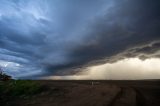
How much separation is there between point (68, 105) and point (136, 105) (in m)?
8.73

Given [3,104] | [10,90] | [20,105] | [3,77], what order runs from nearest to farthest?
[20,105] < [3,104] < [10,90] < [3,77]

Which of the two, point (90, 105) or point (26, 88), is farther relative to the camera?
point (26, 88)

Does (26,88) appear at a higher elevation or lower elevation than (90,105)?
higher

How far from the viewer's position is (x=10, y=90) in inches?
1764

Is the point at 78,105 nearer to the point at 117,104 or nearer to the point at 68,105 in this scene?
the point at 68,105

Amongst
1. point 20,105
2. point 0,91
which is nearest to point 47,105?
point 20,105

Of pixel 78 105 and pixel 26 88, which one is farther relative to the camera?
pixel 26 88

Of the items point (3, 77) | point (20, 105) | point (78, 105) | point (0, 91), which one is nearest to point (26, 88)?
point (0, 91)

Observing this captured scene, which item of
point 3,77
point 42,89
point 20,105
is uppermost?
point 3,77

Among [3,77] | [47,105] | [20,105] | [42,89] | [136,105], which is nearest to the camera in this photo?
[136,105]

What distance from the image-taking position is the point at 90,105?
23.1 meters

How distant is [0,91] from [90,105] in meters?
32.4

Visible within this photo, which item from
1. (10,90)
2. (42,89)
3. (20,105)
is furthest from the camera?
(10,90)

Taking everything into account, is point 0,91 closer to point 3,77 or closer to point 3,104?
point 3,104
